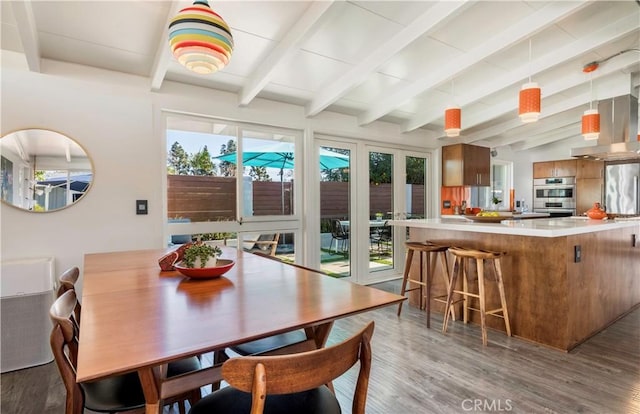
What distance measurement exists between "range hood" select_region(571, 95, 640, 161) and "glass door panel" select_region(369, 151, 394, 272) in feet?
7.80

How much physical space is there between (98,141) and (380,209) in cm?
365

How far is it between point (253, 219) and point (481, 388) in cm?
272

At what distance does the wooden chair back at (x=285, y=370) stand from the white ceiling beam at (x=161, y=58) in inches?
87.6

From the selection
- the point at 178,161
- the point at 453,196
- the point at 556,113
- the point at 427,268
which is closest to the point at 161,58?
the point at 178,161

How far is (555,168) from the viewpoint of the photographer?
292 inches

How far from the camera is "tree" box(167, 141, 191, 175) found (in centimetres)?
338

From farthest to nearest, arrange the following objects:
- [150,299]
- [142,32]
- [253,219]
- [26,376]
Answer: [253,219]
[142,32]
[26,376]
[150,299]

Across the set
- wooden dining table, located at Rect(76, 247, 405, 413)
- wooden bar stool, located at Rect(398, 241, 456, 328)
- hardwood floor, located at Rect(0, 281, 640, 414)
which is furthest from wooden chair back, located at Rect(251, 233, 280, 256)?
wooden dining table, located at Rect(76, 247, 405, 413)

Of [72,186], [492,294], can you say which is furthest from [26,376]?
[492,294]

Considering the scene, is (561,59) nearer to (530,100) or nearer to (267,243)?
(530,100)

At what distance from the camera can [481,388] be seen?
2.08 m

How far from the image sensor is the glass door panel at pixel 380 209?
198 inches

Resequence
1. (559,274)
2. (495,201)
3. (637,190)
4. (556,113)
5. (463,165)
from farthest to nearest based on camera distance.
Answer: (495,201) → (637,190) → (463,165) → (556,113) → (559,274)

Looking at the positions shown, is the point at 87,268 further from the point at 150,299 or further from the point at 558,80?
the point at 558,80
